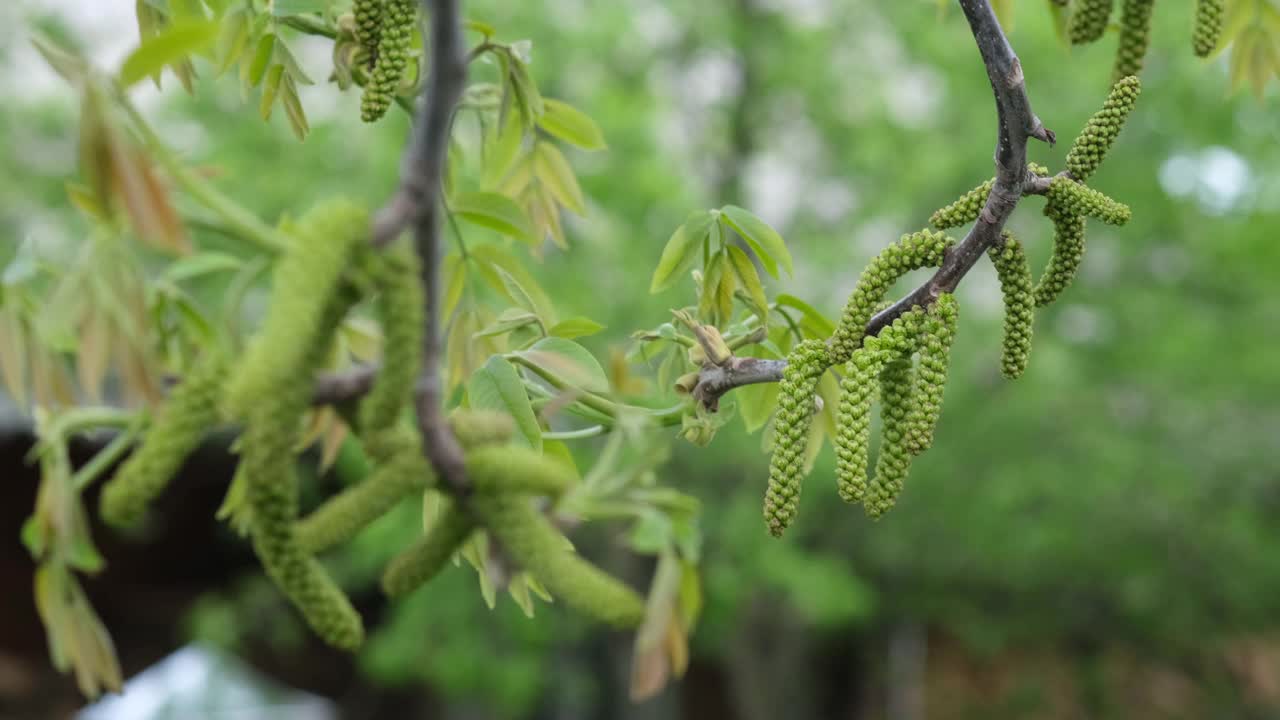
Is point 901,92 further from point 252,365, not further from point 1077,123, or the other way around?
point 252,365

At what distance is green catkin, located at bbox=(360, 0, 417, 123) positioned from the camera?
121cm

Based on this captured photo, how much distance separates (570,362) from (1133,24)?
Result: 949mm

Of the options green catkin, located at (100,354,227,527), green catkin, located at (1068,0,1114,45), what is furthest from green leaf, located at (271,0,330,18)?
green catkin, located at (1068,0,1114,45)

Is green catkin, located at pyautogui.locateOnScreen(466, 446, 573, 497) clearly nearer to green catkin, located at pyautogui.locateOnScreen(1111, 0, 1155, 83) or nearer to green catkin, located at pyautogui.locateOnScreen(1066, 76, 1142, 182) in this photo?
green catkin, located at pyautogui.locateOnScreen(1066, 76, 1142, 182)

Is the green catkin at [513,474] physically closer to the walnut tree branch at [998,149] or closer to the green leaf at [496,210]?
the walnut tree branch at [998,149]

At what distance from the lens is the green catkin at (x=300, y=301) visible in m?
0.70

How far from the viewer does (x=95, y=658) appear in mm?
1309

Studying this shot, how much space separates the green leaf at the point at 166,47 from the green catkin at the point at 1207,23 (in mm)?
1205

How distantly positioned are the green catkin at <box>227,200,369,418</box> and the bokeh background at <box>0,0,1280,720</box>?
17.9 feet

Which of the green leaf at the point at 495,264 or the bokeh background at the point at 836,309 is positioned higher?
the green leaf at the point at 495,264

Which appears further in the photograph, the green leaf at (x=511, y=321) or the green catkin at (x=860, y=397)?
the green leaf at (x=511, y=321)

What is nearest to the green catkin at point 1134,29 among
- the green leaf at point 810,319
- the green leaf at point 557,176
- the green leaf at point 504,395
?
the green leaf at point 810,319

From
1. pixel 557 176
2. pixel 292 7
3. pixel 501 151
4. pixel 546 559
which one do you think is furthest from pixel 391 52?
pixel 546 559

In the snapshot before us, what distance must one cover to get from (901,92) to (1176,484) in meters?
3.58
